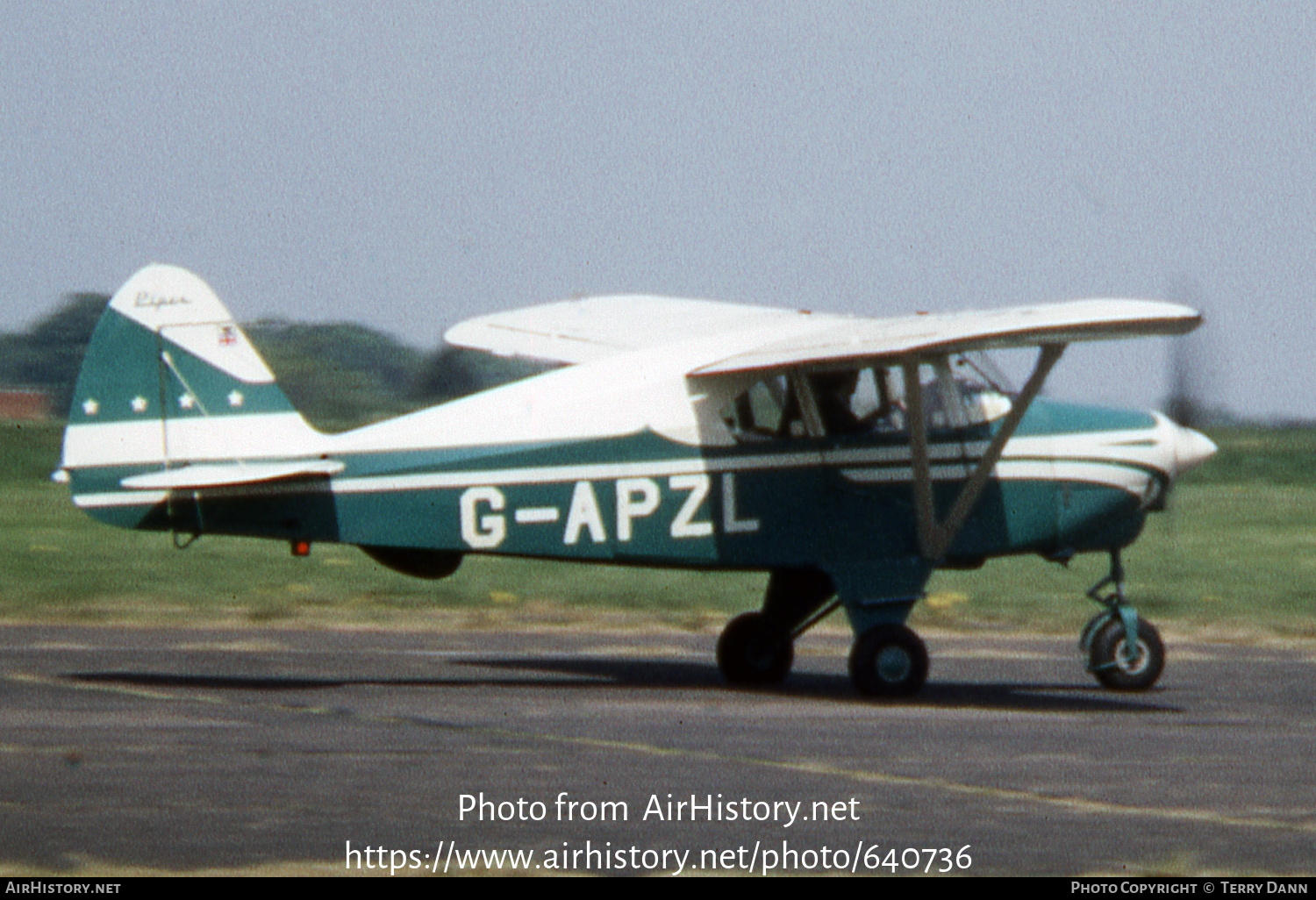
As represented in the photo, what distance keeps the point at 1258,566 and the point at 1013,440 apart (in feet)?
45.0

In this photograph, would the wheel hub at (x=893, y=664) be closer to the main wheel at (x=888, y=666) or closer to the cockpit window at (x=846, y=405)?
the main wheel at (x=888, y=666)

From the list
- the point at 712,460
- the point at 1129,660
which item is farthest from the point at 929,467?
the point at 1129,660

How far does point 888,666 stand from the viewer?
1304 cm

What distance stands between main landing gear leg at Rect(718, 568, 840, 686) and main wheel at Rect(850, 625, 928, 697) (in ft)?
3.68

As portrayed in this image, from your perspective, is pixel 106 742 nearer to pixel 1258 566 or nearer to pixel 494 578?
pixel 494 578

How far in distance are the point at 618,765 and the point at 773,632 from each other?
4.57 meters

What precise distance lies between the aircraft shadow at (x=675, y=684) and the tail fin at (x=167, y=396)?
1.80 metres

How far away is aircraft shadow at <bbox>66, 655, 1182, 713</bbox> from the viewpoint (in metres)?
13.2

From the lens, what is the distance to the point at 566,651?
16266mm

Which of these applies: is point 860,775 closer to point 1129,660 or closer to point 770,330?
point 1129,660

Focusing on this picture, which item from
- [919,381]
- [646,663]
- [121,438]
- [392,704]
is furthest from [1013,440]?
[121,438]

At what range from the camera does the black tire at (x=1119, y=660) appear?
13789 millimetres

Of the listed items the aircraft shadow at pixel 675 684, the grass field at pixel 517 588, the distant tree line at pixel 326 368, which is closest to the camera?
the aircraft shadow at pixel 675 684

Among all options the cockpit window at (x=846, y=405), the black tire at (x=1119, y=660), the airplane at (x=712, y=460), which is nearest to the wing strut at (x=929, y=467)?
the airplane at (x=712, y=460)
